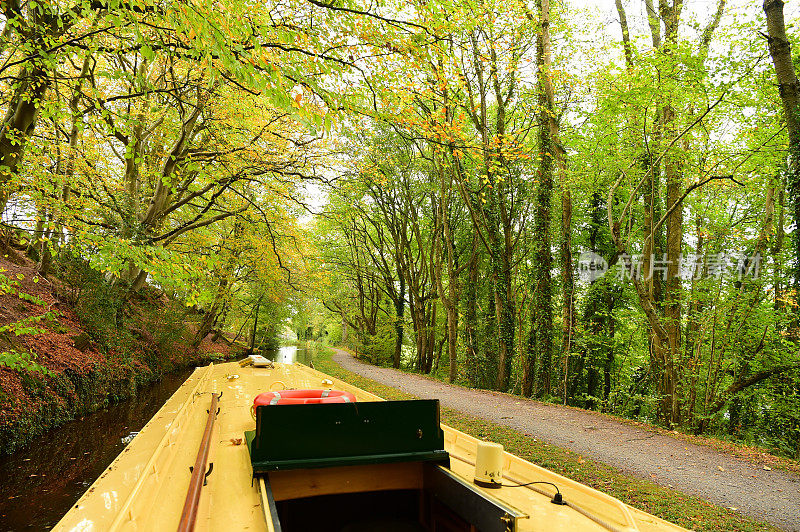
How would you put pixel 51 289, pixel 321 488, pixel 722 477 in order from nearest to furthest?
pixel 321 488 → pixel 722 477 → pixel 51 289

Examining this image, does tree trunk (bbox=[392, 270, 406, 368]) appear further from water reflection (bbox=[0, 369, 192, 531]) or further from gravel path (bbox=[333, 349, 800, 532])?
water reflection (bbox=[0, 369, 192, 531])

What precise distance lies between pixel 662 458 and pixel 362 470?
5216 millimetres

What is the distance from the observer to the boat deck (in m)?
2.29

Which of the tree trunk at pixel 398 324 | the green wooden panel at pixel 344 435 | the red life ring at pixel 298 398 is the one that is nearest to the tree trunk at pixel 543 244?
the red life ring at pixel 298 398

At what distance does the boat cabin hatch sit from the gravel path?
363 centimetres

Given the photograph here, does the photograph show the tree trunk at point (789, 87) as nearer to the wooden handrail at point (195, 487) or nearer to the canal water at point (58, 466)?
the wooden handrail at point (195, 487)

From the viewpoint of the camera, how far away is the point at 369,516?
3396 millimetres

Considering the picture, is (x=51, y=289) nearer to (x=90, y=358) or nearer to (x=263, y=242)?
(x=90, y=358)

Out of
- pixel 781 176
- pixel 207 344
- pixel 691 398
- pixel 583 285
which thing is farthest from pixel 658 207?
pixel 207 344

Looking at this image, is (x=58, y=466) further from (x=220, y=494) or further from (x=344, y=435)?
(x=344, y=435)

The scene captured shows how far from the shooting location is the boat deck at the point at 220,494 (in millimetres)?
2293

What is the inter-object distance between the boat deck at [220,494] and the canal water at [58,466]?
89.0 inches

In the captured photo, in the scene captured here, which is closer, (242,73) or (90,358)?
(242,73)

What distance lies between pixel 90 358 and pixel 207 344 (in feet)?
42.2
